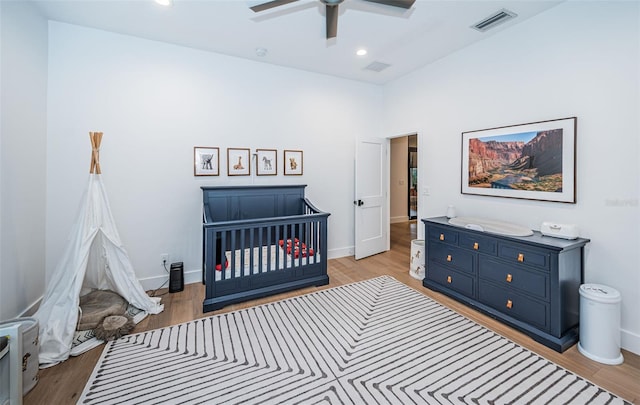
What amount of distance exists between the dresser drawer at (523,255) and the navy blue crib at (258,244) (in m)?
1.80

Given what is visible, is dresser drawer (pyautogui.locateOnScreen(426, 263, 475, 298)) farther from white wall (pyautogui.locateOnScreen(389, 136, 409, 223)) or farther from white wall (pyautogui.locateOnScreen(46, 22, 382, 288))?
Result: white wall (pyautogui.locateOnScreen(389, 136, 409, 223))

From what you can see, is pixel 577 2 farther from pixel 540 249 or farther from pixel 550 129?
pixel 540 249

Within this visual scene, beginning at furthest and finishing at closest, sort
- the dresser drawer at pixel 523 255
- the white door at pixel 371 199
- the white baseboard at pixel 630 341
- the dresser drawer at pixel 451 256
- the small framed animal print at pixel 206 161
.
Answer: the white door at pixel 371 199, the small framed animal print at pixel 206 161, the dresser drawer at pixel 451 256, the dresser drawer at pixel 523 255, the white baseboard at pixel 630 341

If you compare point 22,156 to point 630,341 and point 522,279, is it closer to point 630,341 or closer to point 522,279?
point 522,279

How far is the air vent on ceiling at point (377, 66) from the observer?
377cm

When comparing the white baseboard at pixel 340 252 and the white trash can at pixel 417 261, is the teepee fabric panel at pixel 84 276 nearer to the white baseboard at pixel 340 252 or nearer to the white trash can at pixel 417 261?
the white baseboard at pixel 340 252

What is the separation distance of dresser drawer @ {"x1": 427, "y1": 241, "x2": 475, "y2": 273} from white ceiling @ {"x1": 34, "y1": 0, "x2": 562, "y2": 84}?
2.32m

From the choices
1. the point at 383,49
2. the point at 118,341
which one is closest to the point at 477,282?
the point at 383,49

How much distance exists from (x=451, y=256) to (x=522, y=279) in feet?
2.28

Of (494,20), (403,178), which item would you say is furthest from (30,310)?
(403,178)

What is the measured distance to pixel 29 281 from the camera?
8.09ft

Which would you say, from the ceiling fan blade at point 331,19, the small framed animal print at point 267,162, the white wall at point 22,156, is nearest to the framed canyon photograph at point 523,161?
the ceiling fan blade at point 331,19

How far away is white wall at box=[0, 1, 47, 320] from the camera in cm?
212

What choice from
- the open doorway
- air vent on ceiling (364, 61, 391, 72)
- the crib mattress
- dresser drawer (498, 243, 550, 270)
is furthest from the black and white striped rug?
the open doorway
